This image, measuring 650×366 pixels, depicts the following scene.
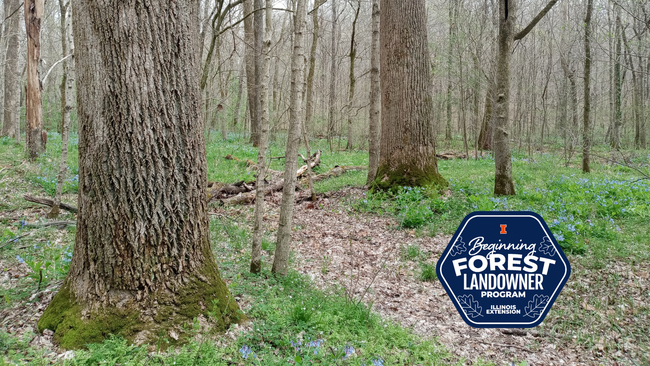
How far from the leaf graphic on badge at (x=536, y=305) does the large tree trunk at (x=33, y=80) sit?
10345mm

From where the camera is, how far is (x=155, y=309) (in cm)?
271

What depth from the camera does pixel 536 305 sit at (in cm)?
370

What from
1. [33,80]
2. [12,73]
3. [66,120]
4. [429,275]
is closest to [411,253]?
[429,275]

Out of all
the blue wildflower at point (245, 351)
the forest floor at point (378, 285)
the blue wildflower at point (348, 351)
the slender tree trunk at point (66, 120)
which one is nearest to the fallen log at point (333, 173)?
the forest floor at point (378, 285)

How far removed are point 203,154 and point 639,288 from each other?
189 inches

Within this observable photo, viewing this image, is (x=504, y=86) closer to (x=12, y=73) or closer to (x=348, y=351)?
(x=348, y=351)

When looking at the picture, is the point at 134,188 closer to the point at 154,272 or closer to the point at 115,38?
the point at 154,272

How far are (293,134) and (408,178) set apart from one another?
4224 mm

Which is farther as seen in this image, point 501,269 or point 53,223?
point 53,223

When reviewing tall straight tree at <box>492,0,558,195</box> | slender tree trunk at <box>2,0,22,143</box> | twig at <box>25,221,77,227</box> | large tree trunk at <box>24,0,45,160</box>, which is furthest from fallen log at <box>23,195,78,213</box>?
slender tree trunk at <box>2,0,22,143</box>

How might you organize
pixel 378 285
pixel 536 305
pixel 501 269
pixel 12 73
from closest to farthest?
pixel 501 269, pixel 536 305, pixel 378 285, pixel 12 73

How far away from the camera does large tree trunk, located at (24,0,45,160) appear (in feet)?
29.6

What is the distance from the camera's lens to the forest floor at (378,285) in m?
2.80

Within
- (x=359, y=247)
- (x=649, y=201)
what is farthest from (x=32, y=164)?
(x=649, y=201)
